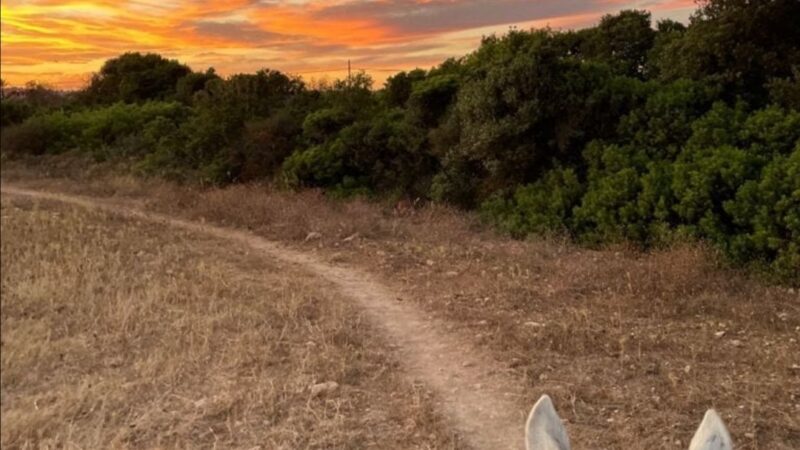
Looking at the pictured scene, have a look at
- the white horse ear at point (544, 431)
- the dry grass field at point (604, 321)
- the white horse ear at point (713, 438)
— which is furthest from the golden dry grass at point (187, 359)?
the white horse ear at point (713, 438)

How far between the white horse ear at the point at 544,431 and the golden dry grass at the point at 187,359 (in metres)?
2.86

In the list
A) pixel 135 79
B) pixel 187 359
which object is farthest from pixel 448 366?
pixel 135 79

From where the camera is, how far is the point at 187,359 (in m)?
6.19

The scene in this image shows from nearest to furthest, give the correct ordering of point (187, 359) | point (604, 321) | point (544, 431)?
point (544, 431) → point (187, 359) → point (604, 321)

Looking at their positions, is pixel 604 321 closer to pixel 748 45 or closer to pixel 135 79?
pixel 748 45

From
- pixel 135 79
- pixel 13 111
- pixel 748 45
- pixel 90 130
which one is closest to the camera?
pixel 748 45

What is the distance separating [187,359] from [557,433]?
15.9 ft

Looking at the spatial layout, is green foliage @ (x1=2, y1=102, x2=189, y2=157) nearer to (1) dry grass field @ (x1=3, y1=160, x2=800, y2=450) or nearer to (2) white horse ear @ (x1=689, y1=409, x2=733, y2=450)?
(1) dry grass field @ (x1=3, y1=160, x2=800, y2=450)

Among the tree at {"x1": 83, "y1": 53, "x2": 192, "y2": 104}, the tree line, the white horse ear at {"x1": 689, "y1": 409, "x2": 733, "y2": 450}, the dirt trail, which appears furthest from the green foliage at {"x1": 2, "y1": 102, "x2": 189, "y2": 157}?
the white horse ear at {"x1": 689, "y1": 409, "x2": 733, "y2": 450}

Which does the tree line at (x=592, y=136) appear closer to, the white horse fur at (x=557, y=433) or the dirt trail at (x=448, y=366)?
the dirt trail at (x=448, y=366)

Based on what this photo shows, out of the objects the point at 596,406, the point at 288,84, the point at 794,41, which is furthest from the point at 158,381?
the point at 288,84

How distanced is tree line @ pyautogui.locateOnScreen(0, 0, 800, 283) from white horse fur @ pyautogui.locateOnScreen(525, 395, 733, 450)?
6308mm

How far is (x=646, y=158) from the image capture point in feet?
31.1

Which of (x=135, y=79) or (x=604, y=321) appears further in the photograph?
(x=135, y=79)
